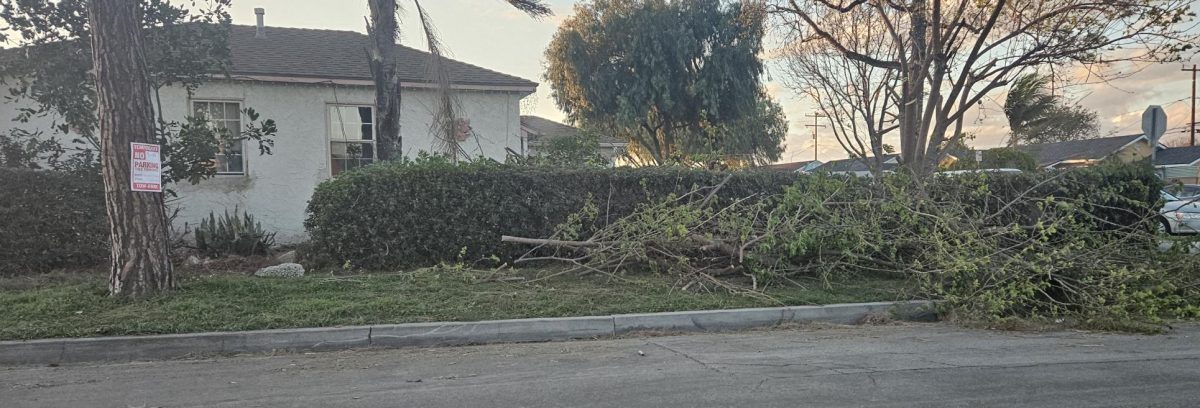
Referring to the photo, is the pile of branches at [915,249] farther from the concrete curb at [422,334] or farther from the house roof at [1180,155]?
the house roof at [1180,155]

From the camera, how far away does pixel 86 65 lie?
29.9ft

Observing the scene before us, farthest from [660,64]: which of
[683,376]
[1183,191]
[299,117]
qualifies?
[683,376]

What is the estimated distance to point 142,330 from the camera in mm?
5660

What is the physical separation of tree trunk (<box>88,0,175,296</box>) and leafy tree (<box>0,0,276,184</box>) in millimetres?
2359

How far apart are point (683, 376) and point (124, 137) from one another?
230 inches

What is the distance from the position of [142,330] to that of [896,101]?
1274 cm

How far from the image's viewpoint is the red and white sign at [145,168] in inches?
254

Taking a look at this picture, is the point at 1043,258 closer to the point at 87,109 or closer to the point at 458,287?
the point at 458,287

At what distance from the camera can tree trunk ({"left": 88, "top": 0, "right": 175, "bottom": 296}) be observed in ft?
21.2

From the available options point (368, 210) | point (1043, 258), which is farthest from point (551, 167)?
point (1043, 258)

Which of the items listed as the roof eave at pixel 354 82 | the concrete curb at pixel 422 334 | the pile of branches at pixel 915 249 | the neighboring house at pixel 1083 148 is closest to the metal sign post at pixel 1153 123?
the pile of branches at pixel 915 249

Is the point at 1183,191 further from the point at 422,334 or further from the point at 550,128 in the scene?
the point at 550,128

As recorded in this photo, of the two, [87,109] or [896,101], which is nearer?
[87,109]

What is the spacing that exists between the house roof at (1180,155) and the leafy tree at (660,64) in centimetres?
2960
